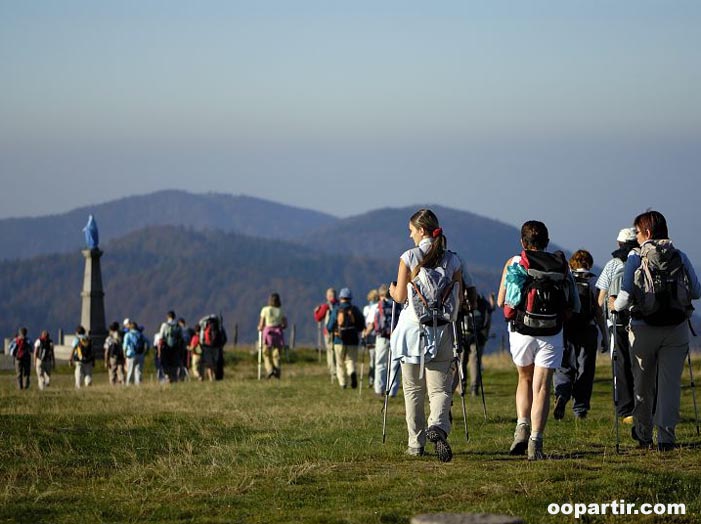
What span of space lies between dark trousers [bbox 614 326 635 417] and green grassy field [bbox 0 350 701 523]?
0.25m

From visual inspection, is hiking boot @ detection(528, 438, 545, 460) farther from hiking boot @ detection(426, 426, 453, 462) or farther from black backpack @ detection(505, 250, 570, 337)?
black backpack @ detection(505, 250, 570, 337)

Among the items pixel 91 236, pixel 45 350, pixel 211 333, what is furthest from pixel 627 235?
pixel 91 236

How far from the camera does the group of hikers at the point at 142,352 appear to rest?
1216 inches

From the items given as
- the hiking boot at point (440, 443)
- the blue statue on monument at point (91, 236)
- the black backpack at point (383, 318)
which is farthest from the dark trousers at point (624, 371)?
the blue statue on monument at point (91, 236)

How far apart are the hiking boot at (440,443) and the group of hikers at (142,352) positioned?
1943 centimetres

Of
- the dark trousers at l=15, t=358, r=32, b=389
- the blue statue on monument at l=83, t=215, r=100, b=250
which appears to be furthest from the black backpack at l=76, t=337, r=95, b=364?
the blue statue on monument at l=83, t=215, r=100, b=250

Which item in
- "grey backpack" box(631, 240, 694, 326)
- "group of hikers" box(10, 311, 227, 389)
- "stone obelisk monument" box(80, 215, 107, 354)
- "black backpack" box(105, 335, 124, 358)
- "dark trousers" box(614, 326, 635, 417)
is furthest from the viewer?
"stone obelisk monument" box(80, 215, 107, 354)

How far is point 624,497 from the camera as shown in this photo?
912 centimetres

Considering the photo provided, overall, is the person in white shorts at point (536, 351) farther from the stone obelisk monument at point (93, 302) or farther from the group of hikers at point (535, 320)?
the stone obelisk monument at point (93, 302)

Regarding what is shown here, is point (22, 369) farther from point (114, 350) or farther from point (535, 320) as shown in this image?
point (535, 320)

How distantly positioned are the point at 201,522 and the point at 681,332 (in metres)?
4.71

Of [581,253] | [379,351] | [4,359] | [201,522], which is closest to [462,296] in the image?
[201,522]

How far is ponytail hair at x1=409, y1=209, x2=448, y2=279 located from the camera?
36.5 feet

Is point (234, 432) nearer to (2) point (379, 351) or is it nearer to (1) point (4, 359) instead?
(2) point (379, 351)
